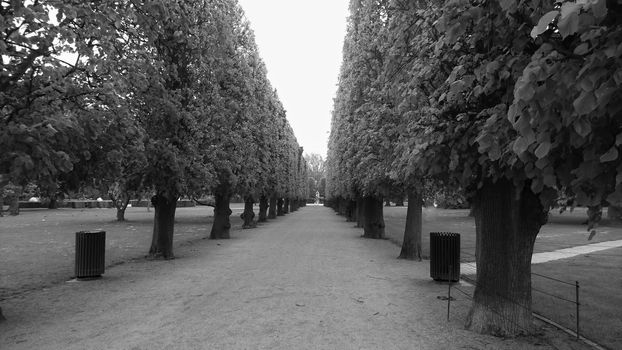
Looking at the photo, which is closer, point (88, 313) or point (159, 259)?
point (88, 313)

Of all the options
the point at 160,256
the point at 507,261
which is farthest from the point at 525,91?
the point at 160,256

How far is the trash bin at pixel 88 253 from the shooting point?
1205 cm

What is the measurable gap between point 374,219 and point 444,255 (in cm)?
1417

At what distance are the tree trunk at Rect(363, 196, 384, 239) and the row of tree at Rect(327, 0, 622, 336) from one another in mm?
15415

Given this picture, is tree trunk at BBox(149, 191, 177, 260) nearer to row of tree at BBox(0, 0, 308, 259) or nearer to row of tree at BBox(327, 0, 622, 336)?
row of tree at BBox(0, 0, 308, 259)

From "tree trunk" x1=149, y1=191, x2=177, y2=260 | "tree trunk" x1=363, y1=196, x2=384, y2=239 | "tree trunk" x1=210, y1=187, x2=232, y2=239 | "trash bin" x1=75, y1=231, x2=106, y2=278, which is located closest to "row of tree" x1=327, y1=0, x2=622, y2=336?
"trash bin" x1=75, y1=231, x2=106, y2=278

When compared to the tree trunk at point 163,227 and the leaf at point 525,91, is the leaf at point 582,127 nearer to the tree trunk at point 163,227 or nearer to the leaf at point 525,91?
the leaf at point 525,91

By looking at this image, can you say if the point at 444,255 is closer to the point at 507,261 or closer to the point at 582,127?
the point at 507,261

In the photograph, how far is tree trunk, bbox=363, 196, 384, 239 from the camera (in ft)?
84.5

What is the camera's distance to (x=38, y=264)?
1525 cm

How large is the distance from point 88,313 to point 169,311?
57.0 inches

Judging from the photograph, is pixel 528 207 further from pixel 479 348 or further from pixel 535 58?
pixel 535 58

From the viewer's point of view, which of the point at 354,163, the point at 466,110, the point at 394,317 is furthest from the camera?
the point at 354,163

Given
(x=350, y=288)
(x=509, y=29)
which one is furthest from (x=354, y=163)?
(x=509, y=29)
